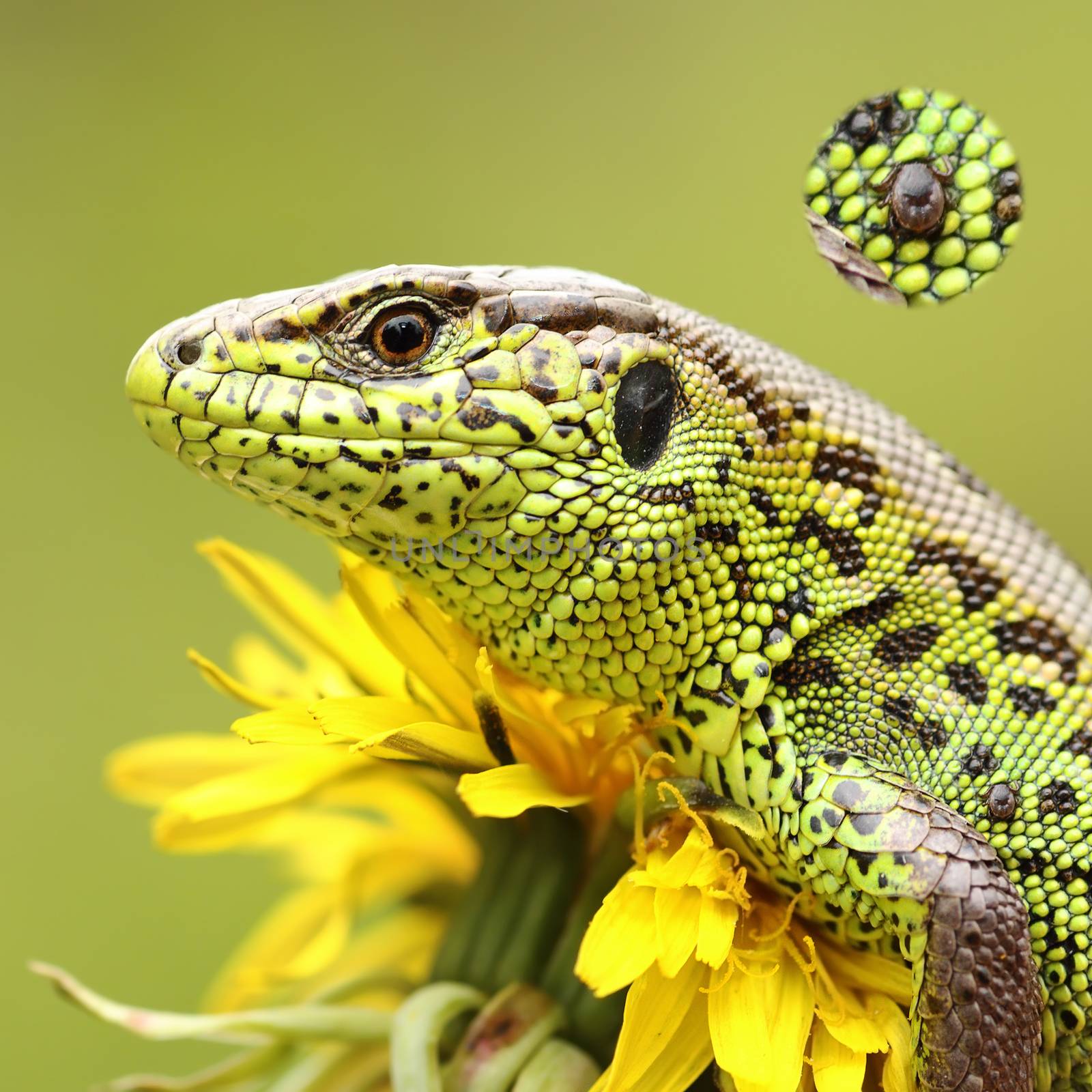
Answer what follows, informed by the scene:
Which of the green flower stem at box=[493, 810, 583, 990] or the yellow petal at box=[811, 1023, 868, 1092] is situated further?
the green flower stem at box=[493, 810, 583, 990]

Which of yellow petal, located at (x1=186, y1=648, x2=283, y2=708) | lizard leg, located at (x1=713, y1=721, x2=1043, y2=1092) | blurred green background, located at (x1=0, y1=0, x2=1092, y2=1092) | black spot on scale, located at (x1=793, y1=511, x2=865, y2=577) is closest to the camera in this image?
lizard leg, located at (x1=713, y1=721, x2=1043, y2=1092)

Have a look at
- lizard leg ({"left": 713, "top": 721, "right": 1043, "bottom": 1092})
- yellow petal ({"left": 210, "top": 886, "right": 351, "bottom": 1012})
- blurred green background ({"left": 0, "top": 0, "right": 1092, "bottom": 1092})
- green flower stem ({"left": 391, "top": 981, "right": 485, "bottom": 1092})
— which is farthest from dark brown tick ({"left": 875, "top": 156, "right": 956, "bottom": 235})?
blurred green background ({"left": 0, "top": 0, "right": 1092, "bottom": 1092})

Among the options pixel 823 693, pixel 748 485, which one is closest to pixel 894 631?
pixel 823 693

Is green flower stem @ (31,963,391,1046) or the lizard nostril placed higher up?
the lizard nostril

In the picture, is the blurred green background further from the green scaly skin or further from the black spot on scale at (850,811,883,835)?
the black spot on scale at (850,811,883,835)

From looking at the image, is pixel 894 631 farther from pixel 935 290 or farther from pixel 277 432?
pixel 277 432

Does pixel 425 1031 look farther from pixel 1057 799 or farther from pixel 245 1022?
pixel 1057 799
